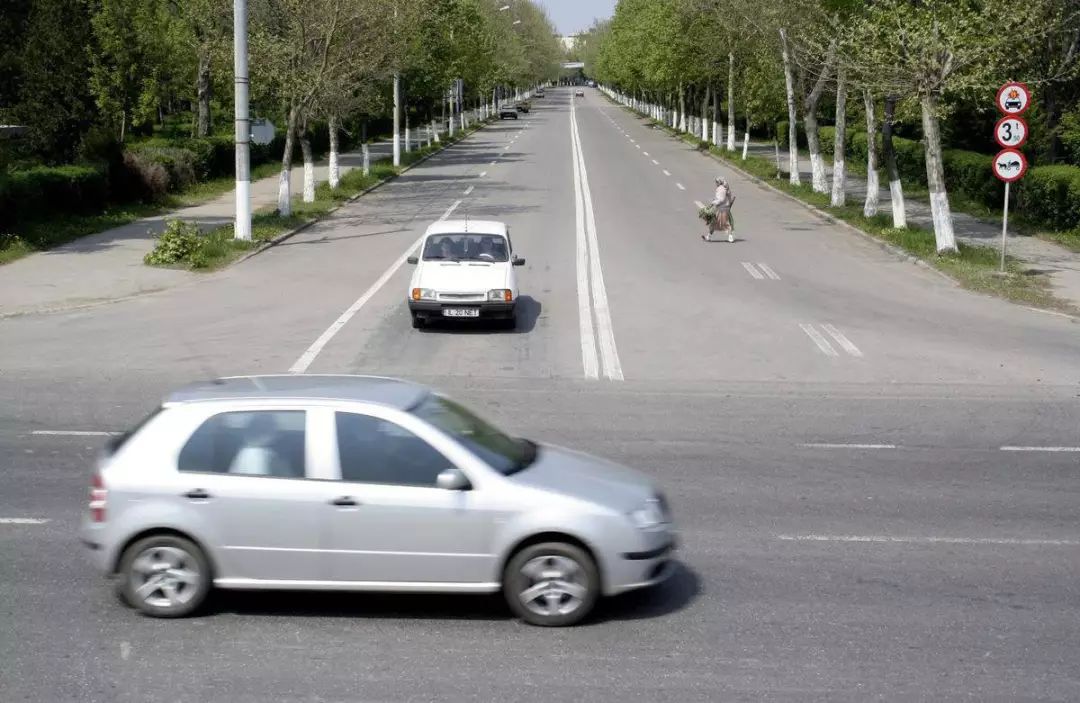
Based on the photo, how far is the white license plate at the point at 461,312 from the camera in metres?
19.1

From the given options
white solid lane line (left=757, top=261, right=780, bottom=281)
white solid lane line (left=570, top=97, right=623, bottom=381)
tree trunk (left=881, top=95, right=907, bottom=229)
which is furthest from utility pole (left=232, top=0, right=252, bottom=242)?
tree trunk (left=881, top=95, right=907, bottom=229)

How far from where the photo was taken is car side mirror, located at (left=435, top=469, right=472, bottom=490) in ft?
24.4

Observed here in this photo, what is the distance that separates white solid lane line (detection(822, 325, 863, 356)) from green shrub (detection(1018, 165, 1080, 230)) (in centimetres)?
1234

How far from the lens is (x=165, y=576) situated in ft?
25.3

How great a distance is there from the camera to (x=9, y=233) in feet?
91.2

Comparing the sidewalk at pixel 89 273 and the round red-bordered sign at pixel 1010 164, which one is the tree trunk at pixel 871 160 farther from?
the sidewalk at pixel 89 273

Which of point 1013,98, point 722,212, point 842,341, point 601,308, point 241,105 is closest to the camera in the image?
point 842,341

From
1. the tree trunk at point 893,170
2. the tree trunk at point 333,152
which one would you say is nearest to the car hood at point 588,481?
the tree trunk at point 893,170

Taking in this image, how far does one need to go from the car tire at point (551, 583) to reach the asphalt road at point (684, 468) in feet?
0.53

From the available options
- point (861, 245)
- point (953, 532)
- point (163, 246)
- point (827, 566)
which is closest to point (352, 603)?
point (827, 566)

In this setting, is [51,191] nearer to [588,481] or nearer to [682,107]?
[588,481]

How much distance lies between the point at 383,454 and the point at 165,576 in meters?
1.55

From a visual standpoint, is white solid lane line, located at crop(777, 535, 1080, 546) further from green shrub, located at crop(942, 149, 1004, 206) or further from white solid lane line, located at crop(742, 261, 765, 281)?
green shrub, located at crop(942, 149, 1004, 206)

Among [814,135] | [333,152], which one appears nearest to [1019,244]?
[814,135]
